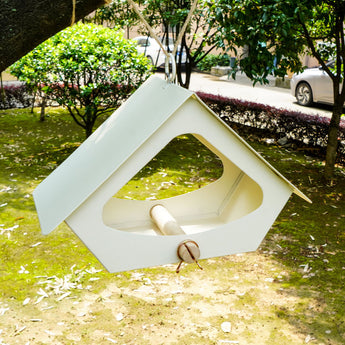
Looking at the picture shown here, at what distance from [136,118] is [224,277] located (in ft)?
10.4

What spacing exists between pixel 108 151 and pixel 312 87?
1280 cm

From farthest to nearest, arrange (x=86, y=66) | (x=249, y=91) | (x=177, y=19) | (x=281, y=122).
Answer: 1. (x=249, y=91)
2. (x=281, y=122)
3. (x=177, y=19)
4. (x=86, y=66)

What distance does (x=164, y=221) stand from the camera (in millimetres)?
2191

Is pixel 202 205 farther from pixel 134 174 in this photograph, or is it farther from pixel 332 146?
pixel 332 146

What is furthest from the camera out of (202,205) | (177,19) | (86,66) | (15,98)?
(15,98)

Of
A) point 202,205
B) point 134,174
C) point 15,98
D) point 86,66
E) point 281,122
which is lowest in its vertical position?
point 15,98

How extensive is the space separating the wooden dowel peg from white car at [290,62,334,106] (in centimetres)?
1159

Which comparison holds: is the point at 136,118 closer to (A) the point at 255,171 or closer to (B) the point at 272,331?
(A) the point at 255,171

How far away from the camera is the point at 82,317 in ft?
13.1

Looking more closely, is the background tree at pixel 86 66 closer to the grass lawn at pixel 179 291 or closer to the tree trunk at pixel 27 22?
the grass lawn at pixel 179 291

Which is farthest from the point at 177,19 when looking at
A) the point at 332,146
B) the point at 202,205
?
the point at 202,205

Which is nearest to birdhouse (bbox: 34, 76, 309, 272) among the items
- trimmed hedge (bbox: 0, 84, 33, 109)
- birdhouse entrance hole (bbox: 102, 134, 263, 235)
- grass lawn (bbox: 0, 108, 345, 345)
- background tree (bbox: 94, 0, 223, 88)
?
birdhouse entrance hole (bbox: 102, 134, 263, 235)

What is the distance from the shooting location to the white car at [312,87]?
1312 cm

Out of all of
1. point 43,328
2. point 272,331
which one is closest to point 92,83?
point 43,328
